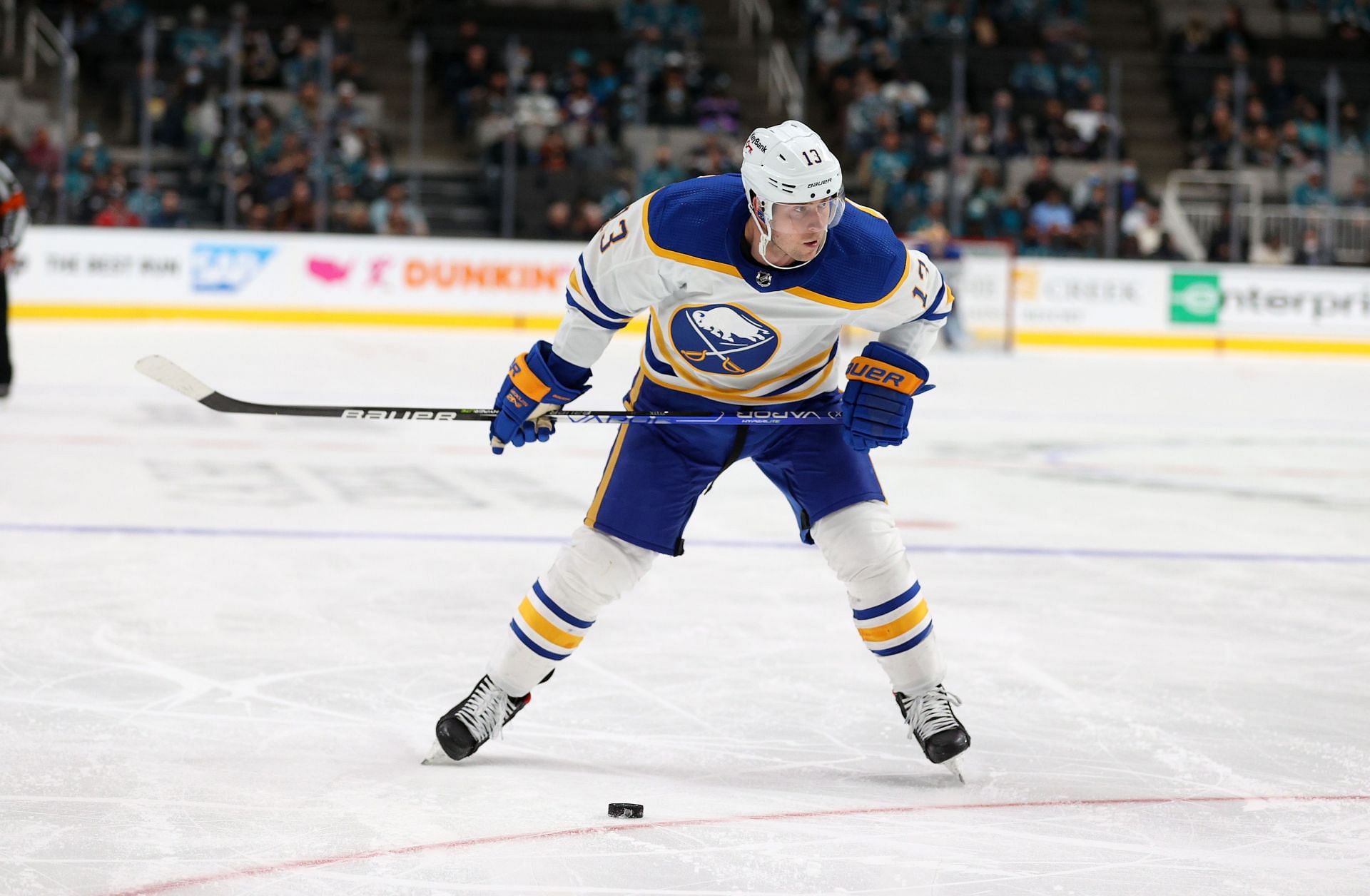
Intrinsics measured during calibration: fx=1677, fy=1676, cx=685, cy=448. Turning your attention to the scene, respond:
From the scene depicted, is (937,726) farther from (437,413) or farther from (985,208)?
(985,208)

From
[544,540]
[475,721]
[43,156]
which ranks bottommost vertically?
[544,540]

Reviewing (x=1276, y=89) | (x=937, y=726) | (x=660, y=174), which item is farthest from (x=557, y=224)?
(x=937, y=726)

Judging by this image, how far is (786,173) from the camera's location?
8.93 ft

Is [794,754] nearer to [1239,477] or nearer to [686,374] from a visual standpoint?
[686,374]

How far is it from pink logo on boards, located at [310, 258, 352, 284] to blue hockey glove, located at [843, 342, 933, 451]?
12181mm

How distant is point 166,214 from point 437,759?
1247 cm

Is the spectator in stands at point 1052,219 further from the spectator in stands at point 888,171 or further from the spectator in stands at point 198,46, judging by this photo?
the spectator in stands at point 198,46

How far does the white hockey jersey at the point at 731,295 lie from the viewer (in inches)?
112

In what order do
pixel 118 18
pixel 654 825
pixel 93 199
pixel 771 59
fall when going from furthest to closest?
pixel 771 59, pixel 118 18, pixel 93 199, pixel 654 825

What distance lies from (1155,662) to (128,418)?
5636mm

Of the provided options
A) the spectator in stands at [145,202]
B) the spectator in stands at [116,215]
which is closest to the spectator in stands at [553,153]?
the spectator in stands at [145,202]

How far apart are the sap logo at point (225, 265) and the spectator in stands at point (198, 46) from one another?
6.68 feet

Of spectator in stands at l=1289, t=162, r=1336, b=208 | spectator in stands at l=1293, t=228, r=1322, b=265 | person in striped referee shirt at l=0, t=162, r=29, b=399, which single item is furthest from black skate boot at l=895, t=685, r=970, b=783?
spectator in stands at l=1289, t=162, r=1336, b=208

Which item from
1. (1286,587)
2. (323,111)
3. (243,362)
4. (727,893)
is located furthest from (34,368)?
(727,893)
